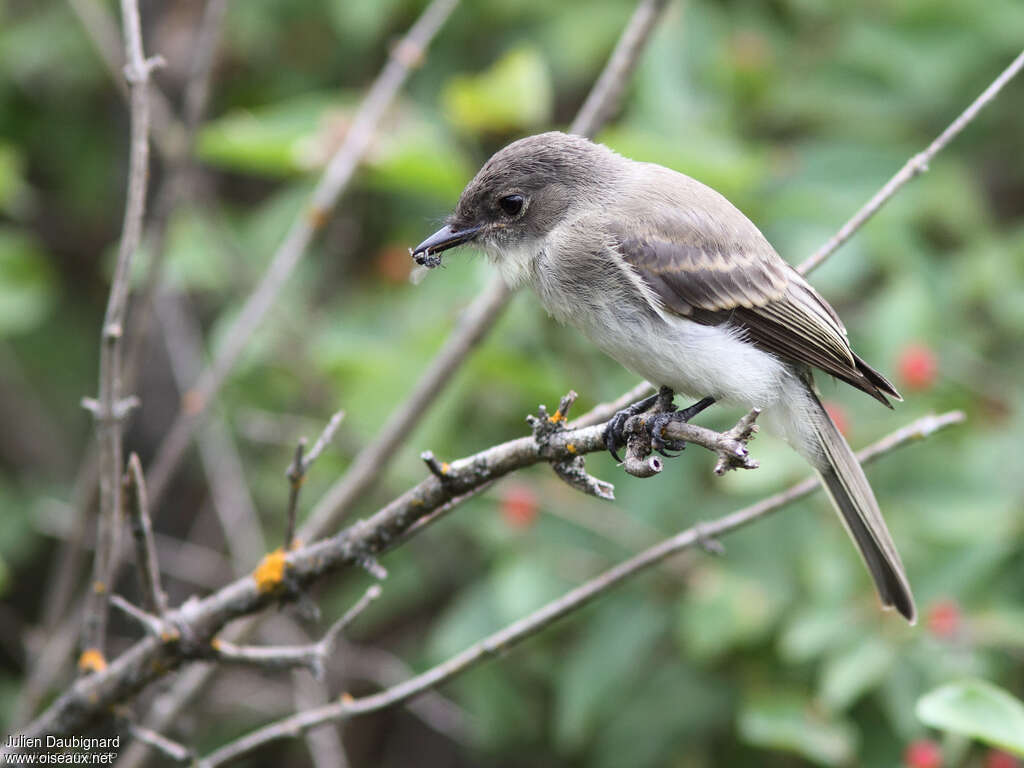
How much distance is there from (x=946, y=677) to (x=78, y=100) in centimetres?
421

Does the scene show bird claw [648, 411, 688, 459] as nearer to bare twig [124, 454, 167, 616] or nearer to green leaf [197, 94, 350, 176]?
bare twig [124, 454, 167, 616]

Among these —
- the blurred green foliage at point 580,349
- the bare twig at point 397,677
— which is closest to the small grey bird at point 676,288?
the blurred green foliage at point 580,349

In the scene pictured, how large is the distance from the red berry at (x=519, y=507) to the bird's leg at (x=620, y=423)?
72cm

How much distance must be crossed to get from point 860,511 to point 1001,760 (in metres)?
0.89

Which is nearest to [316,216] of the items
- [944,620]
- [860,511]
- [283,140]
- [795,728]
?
[283,140]

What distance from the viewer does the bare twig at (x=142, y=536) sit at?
239 centimetres

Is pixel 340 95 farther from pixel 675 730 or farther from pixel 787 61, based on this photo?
pixel 675 730

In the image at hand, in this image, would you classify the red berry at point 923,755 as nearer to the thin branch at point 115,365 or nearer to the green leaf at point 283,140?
the thin branch at point 115,365

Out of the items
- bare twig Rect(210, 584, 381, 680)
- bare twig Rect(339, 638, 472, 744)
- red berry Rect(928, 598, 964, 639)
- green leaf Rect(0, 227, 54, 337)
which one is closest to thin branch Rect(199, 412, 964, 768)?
bare twig Rect(210, 584, 381, 680)

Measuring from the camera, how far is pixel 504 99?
362 cm

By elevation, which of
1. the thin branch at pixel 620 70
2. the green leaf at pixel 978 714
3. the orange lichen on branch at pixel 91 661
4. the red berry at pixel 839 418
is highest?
the thin branch at pixel 620 70

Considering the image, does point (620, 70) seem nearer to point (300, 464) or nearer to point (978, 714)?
point (300, 464)

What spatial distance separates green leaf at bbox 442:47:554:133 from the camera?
358 centimetres

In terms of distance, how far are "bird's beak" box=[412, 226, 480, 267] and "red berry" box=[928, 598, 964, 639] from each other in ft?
5.35
